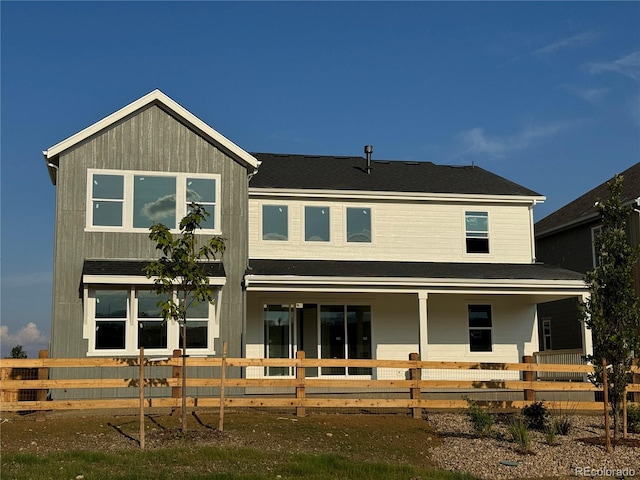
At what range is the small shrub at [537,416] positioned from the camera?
15.4m

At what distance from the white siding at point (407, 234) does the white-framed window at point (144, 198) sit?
265cm

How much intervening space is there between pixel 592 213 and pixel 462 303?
Answer: 6203mm

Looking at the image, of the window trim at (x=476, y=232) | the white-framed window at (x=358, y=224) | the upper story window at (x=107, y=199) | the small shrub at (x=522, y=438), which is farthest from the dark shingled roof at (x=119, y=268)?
the window trim at (x=476, y=232)

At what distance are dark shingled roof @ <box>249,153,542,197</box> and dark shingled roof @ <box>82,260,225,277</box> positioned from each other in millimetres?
4129

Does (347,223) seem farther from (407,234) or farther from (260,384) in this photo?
(260,384)

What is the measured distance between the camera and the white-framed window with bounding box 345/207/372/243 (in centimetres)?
2333

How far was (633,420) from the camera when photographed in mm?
15656

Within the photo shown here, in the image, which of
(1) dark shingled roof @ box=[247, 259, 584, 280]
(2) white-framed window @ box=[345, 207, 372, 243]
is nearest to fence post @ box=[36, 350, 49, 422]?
(1) dark shingled roof @ box=[247, 259, 584, 280]

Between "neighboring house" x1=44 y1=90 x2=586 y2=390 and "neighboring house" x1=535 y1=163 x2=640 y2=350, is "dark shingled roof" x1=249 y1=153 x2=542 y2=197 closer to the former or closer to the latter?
"neighboring house" x1=44 y1=90 x2=586 y2=390

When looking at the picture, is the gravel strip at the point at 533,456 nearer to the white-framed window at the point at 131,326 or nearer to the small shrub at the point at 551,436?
the small shrub at the point at 551,436

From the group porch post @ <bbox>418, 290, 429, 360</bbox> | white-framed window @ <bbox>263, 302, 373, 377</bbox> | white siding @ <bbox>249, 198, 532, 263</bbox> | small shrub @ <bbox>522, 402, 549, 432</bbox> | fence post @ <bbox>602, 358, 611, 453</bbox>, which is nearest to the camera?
fence post @ <bbox>602, 358, 611, 453</bbox>

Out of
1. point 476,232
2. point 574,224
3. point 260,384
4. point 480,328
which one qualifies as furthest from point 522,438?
point 574,224

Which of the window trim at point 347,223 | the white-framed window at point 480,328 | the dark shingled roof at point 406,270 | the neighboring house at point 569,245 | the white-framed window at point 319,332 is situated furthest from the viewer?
the neighboring house at point 569,245

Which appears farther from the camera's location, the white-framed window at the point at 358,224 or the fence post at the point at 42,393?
the white-framed window at the point at 358,224
